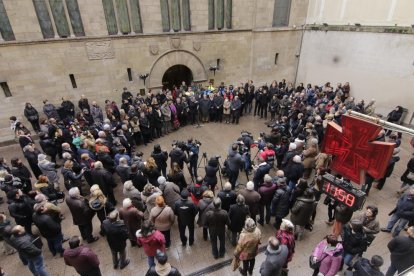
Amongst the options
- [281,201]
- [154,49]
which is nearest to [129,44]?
[154,49]

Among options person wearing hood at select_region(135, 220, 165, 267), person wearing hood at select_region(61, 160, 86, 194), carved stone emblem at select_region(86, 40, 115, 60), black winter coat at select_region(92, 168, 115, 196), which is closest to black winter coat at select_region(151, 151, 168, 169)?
black winter coat at select_region(92, 168, 115, 196)

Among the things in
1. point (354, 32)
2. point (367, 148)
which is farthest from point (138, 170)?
point (354, 32)

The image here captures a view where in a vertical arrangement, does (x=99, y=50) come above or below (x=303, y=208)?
above

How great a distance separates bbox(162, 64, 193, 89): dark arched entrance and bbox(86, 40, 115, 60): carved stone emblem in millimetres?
3698

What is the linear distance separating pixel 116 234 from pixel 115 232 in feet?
0.23

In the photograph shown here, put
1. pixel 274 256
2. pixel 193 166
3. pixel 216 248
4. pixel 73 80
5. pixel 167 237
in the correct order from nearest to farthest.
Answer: pixel 274 256, pixel 216 248, pixel 167 237, pixel 193 166, pixel 73 80

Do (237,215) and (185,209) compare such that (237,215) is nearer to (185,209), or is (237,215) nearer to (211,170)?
(185,209)

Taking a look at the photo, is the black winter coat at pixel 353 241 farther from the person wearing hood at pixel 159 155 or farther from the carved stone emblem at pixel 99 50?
the carved stone emblem at pixel 99 50

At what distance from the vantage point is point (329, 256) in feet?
13.9

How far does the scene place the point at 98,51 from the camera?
11.8 m

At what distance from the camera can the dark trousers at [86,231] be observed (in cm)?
586

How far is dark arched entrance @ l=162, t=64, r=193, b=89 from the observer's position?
49.2ft

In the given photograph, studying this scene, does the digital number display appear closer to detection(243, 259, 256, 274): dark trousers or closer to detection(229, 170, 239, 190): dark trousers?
detection(243, 259, 256, 274): dark trousers

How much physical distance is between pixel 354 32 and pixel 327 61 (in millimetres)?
2183
